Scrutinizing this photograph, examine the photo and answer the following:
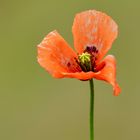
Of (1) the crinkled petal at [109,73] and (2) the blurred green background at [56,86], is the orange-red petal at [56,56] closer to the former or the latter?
(1) the crinkled petal at [109,73]

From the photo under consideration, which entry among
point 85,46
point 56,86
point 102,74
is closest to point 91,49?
point 85,46

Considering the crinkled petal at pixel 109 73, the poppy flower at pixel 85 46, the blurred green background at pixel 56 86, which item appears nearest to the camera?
the crinkled petal at pixel 109 73

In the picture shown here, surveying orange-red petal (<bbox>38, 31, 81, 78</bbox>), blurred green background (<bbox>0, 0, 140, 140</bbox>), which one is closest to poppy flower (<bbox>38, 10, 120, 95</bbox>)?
orange-red petal (<bbox>38, 31, 81, 78</bbox>)

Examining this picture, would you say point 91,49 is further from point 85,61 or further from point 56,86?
point 56,86

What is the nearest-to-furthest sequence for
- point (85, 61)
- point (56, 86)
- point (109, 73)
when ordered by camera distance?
point (109, 73) → point (85, 61) → point (56, 86)

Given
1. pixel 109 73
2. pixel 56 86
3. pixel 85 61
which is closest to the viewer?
pixel 109 73

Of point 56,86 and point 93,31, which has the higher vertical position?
point 93,31

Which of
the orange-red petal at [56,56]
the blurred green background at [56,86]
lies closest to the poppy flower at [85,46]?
the orange-red petal at [56,56]

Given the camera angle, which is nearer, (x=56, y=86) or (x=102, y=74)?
(x=102, y=74)
